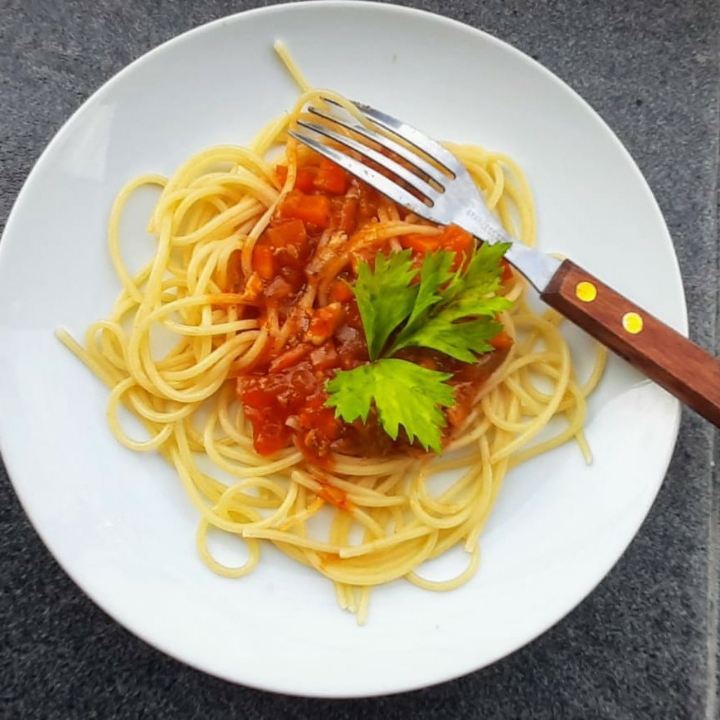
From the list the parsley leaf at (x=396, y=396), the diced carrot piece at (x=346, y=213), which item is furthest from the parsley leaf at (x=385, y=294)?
the diced carrot piece at (x=346, y=213)

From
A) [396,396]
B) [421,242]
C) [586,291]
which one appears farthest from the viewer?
[421,242]

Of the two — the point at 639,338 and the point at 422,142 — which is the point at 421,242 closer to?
the point at 422,142

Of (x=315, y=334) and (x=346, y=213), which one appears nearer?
(x=315, y=334)

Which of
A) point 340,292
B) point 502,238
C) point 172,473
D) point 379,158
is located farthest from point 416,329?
point 172,473

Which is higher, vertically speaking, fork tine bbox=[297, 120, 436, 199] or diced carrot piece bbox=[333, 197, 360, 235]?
fork tine bbox=[297, 120, 436, 199]

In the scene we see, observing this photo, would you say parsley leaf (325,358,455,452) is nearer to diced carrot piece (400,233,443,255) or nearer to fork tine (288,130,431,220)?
diced carrot piece (400,233,443,255)

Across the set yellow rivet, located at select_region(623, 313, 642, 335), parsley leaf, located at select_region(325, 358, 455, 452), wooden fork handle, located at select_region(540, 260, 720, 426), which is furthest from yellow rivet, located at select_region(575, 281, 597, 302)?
parsley leaf, located at select_region(325, 358, 455, 452)

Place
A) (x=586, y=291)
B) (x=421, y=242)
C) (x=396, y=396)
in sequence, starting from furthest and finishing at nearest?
(x=421, y=242)
(x=586, y=291)
(x=396, y=396)

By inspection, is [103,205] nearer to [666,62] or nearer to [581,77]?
[581,77]
